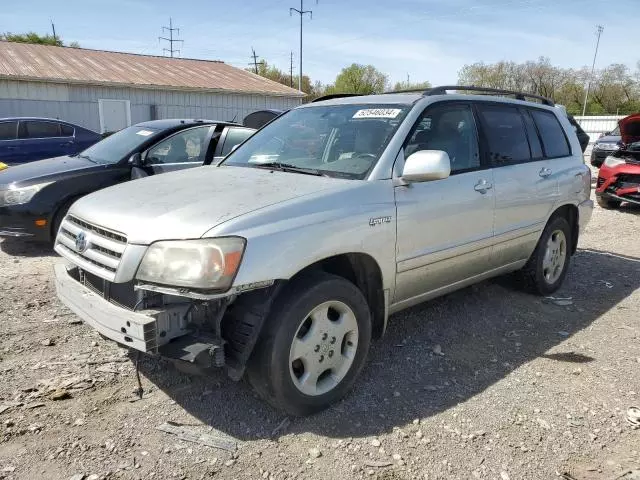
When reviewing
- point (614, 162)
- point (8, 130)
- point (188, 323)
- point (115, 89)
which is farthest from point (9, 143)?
point (614, 162)

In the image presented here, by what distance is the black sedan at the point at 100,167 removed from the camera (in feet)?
19.3

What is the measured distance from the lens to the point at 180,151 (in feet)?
22.4

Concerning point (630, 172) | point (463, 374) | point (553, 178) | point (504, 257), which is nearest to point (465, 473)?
point (463, 374)

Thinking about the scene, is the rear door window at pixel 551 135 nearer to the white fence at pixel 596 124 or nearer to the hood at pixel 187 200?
the hood at pixel 187 200

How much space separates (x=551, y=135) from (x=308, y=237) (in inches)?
135

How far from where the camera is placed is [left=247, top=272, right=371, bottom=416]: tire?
2701 millimetres

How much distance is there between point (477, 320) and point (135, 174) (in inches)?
165

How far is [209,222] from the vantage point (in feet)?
8.48

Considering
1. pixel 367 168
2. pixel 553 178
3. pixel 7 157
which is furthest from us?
pixel 7 157

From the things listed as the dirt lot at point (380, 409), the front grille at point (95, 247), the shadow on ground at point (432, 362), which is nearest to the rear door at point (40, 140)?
the dirt lot at point (380, 409)

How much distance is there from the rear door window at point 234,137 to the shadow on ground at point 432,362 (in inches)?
145

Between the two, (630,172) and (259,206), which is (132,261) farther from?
(630,172)

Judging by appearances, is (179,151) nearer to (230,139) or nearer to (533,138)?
(230,139)

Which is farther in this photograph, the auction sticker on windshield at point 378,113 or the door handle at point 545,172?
the door handle at point 545,172
